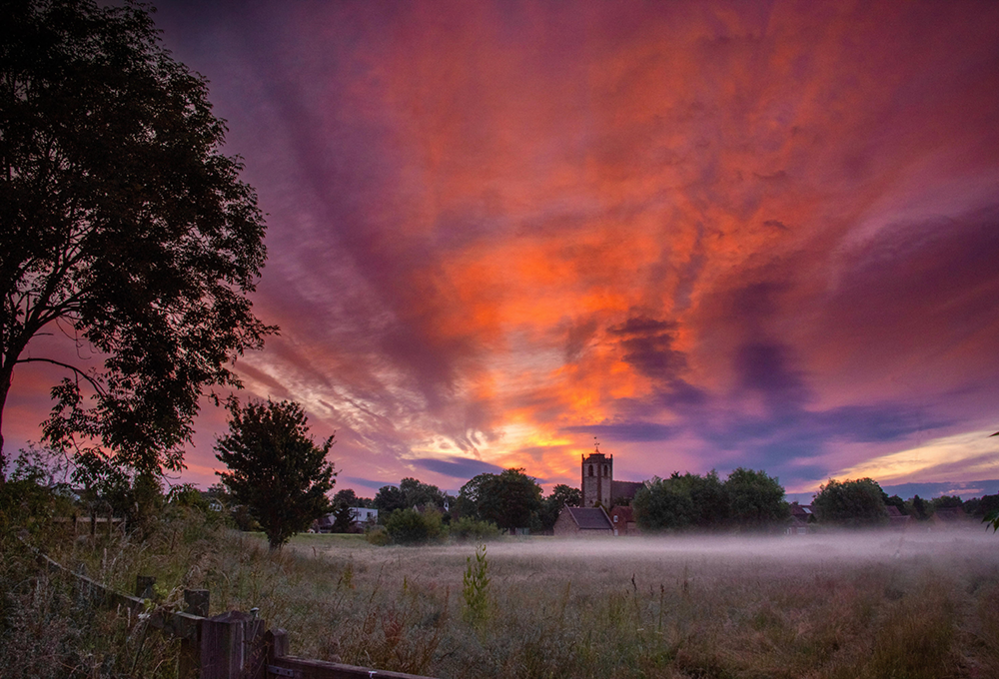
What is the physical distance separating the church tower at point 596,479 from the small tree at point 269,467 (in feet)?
299

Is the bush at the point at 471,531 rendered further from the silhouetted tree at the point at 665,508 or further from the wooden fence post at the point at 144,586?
the wooden fence post at the point at 144,586

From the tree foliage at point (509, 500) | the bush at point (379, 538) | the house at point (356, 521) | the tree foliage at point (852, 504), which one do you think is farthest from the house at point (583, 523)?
the bush at point (379, 538)

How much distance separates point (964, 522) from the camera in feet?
125

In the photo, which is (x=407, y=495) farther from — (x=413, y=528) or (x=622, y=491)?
(x=413, y=528)

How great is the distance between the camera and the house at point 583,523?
269 feet

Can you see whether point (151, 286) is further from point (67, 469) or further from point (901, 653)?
point (901, 653)

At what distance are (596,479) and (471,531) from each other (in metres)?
60.3

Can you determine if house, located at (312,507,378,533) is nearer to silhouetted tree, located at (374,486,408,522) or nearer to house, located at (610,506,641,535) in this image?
silhouetted tree, located at (374,486,408,522)

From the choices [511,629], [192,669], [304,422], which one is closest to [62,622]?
[192,669]

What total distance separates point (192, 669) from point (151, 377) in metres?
13.6

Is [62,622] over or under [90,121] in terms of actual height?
under

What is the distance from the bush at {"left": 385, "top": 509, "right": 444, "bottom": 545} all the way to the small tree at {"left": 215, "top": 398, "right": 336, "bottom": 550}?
26018 millimetres

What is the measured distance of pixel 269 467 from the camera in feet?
74.0

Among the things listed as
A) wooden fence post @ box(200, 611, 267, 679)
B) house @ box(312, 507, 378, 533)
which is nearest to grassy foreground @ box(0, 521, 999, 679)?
wooden fence post @ box(200, 611, 267, 679)
